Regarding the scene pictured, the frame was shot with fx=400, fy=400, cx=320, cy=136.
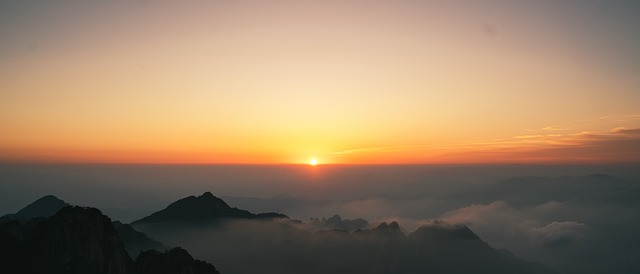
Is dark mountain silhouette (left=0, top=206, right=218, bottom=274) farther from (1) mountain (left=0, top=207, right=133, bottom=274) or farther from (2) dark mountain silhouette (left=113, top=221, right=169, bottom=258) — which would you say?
(2) dark mountain silhouette (left=113, top=221, right=169, bottom=258)

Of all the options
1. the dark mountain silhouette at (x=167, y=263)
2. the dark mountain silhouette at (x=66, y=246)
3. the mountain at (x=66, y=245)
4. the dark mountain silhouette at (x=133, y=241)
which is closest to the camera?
the dark mountain silhouette at (x=66, y=246)

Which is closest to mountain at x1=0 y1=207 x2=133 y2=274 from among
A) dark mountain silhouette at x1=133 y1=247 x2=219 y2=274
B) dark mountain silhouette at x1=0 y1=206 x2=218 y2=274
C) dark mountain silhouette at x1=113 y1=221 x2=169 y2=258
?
dark mountain silhouette at x1=0 y1=206 x2=218 y2=274

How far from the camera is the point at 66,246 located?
81188 mm

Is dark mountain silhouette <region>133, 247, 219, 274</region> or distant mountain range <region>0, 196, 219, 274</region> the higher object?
distant mountain range <region>0, 196, 219, 274</region>

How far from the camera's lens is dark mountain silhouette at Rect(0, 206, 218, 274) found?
7894 centimetres

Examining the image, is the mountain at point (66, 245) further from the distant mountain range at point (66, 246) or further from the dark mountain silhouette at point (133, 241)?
the dark mountain silhouette at point (133, 241)

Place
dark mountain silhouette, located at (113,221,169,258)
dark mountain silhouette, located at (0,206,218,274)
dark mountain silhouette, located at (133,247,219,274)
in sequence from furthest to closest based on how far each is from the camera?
1. dark mountain silhouette, located at (113,221,169,258)
2. dark mountain silhouette, located at (133,247,219,274)
3. dark mountain silhouette, located at (0,206,218,274)

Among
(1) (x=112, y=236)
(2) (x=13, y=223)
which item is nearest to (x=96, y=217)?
(1) (x=112, y=236)

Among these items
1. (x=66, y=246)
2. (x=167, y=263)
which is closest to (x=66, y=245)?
(x=66, y=246)

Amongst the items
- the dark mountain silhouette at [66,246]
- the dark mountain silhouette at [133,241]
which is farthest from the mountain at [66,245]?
the dark mountain silhouette at [133,241]

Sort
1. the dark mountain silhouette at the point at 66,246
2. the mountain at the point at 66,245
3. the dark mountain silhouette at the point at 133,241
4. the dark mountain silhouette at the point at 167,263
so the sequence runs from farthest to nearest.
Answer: the dark mountain silhouette at the point at 133,241
the dark mountain silhouette at the point at 167,263
the mountain at the point at 66,245
the dark mountain silhouette at the point at 66,246

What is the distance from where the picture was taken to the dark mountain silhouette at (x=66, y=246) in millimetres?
78938

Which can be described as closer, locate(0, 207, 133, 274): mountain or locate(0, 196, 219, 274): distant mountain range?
locate(0, 196, 219, 274): distant mountain range

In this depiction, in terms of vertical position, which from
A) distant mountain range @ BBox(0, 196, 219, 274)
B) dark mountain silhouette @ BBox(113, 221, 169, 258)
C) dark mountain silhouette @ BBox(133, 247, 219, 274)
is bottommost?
dark mountain silhouette @ BBox(113, 221, 169, 258)
